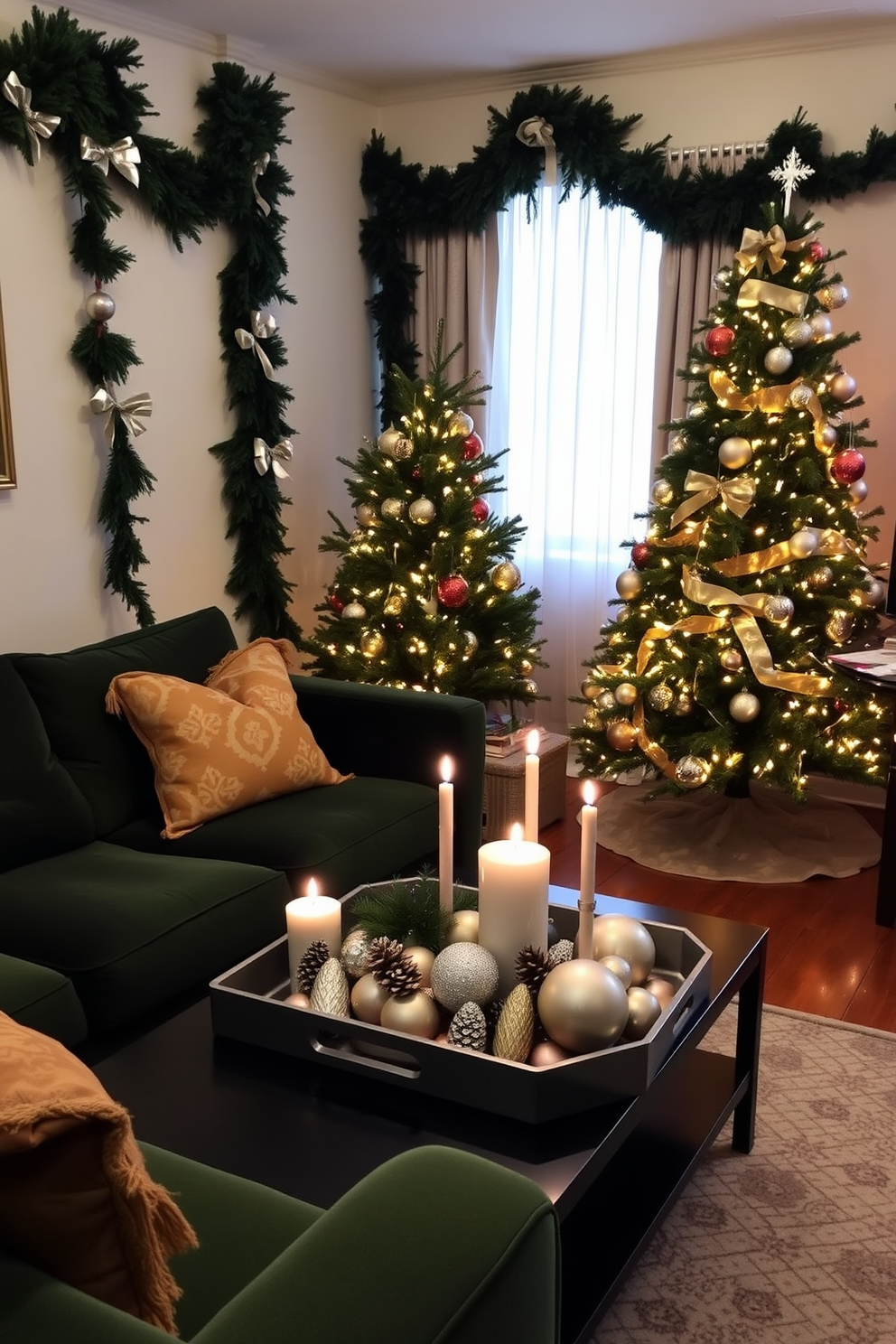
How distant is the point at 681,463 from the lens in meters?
3.81

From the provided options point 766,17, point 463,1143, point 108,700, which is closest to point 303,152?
point 766,17

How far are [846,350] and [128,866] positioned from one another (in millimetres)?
3059

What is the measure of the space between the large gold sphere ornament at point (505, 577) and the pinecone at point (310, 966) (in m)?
2.22

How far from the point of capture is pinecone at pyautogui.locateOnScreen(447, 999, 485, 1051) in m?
1.74

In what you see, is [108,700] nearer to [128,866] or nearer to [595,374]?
[128,866]

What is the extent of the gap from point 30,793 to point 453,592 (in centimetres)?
163

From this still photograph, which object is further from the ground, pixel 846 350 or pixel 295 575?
pixel 846 350

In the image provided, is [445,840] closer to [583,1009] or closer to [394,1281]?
[583,1009]

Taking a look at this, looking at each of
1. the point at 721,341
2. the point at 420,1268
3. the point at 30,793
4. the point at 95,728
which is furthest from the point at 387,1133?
the point at 721,341

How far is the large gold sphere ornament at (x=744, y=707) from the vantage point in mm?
3609

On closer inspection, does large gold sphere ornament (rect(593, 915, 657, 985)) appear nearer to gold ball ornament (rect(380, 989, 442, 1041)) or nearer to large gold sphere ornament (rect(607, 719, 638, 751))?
gold ball ornament (rect(380, 989, 442, 1041))

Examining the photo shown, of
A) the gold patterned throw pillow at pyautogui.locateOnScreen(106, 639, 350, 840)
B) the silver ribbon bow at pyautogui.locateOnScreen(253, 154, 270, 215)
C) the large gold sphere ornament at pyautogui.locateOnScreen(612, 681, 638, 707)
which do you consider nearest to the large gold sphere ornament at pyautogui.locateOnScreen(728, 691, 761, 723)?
the large gold sphere ornament at pyautogui.locateOnScreen(612, 681, 638, 707)

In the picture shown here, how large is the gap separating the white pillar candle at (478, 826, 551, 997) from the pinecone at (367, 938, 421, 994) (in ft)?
0.44

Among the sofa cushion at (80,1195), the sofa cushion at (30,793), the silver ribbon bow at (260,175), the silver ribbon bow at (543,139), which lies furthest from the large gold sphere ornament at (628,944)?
the silver ribbon bow at (543,139)
